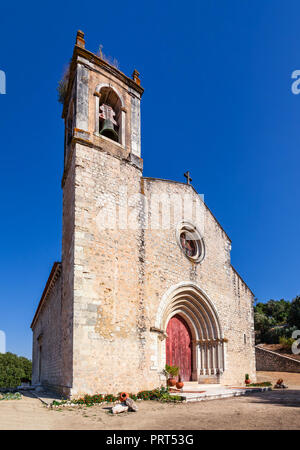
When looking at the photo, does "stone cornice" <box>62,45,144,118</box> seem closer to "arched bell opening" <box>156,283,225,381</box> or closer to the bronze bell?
the bronze bell

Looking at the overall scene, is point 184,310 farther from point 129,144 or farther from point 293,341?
point 293,341

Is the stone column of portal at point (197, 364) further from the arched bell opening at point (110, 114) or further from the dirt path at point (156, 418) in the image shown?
the arched bell opening at point (110, 114)

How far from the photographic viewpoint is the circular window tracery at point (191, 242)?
14.2 m

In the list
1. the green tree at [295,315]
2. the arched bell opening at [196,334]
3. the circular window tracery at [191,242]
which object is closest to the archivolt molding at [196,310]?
the arched bell opening at [196,334]

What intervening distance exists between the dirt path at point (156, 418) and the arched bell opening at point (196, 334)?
5.11 m

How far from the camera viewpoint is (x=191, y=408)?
330 inches

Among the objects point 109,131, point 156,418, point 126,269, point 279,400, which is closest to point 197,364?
point 279,400

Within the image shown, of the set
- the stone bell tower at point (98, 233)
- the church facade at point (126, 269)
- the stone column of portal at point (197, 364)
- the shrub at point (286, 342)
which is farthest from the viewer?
the shrub at point (286, 342)

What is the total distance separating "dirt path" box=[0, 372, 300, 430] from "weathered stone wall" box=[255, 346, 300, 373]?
1569 cm

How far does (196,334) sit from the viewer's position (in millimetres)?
14617

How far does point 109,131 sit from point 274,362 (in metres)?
19.0

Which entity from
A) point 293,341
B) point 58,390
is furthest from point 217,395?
point 293,341

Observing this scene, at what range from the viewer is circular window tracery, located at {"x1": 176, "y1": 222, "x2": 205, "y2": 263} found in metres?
14.2

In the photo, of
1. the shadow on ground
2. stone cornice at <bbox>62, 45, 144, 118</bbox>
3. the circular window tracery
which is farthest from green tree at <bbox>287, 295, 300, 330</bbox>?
stone cornice at <bbox>62, 45, 144, 118</bbox>
